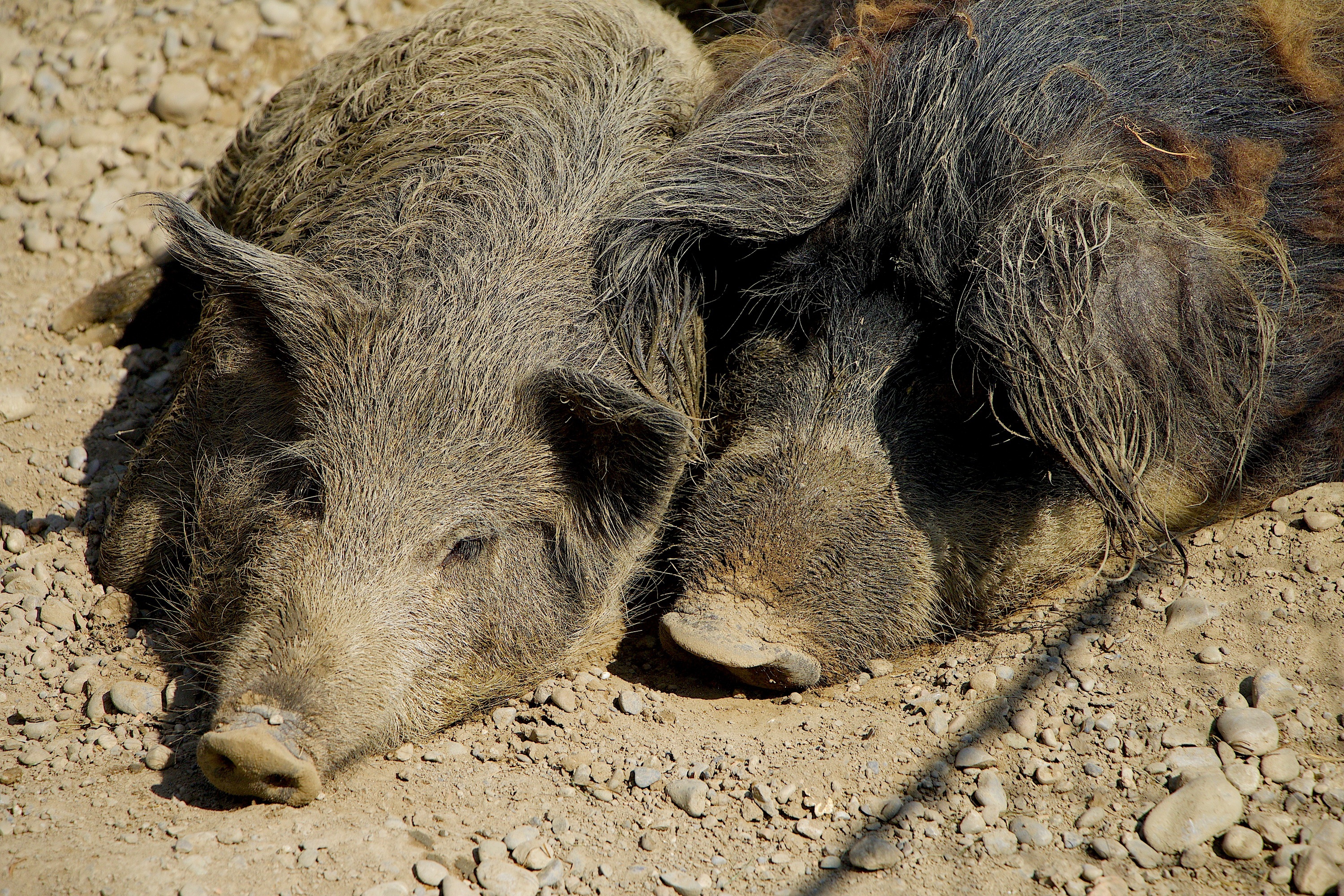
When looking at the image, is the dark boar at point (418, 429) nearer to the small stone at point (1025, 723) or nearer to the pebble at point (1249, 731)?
the small stone at point (1025, 723)

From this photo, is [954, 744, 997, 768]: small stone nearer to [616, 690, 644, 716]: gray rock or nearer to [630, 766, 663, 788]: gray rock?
[630, 766, 663, 788]: gray rock

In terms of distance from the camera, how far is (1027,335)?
2834 millimetres

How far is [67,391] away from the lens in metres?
4.32

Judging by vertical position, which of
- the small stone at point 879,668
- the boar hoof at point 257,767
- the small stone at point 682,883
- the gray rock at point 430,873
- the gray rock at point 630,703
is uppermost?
the boar hoof at point 257,767

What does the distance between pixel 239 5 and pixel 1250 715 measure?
538cm

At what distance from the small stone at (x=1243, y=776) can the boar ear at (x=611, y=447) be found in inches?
62.4

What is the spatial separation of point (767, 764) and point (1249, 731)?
1195mm

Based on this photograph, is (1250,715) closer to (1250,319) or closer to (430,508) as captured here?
(1250,319)

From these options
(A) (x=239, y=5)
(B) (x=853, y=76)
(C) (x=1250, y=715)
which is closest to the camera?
(C) (x=1250, y=715)

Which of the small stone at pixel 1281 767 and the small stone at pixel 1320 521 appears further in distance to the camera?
the small stone at pixel 1320 521

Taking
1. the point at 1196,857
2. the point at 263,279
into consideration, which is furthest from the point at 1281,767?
the point at 263,279

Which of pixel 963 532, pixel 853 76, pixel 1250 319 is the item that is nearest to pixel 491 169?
pixel 853 76

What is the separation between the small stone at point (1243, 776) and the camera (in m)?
2.55

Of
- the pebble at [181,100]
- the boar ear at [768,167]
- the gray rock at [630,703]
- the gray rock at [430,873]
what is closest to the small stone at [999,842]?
the gray rock at [630,703]
